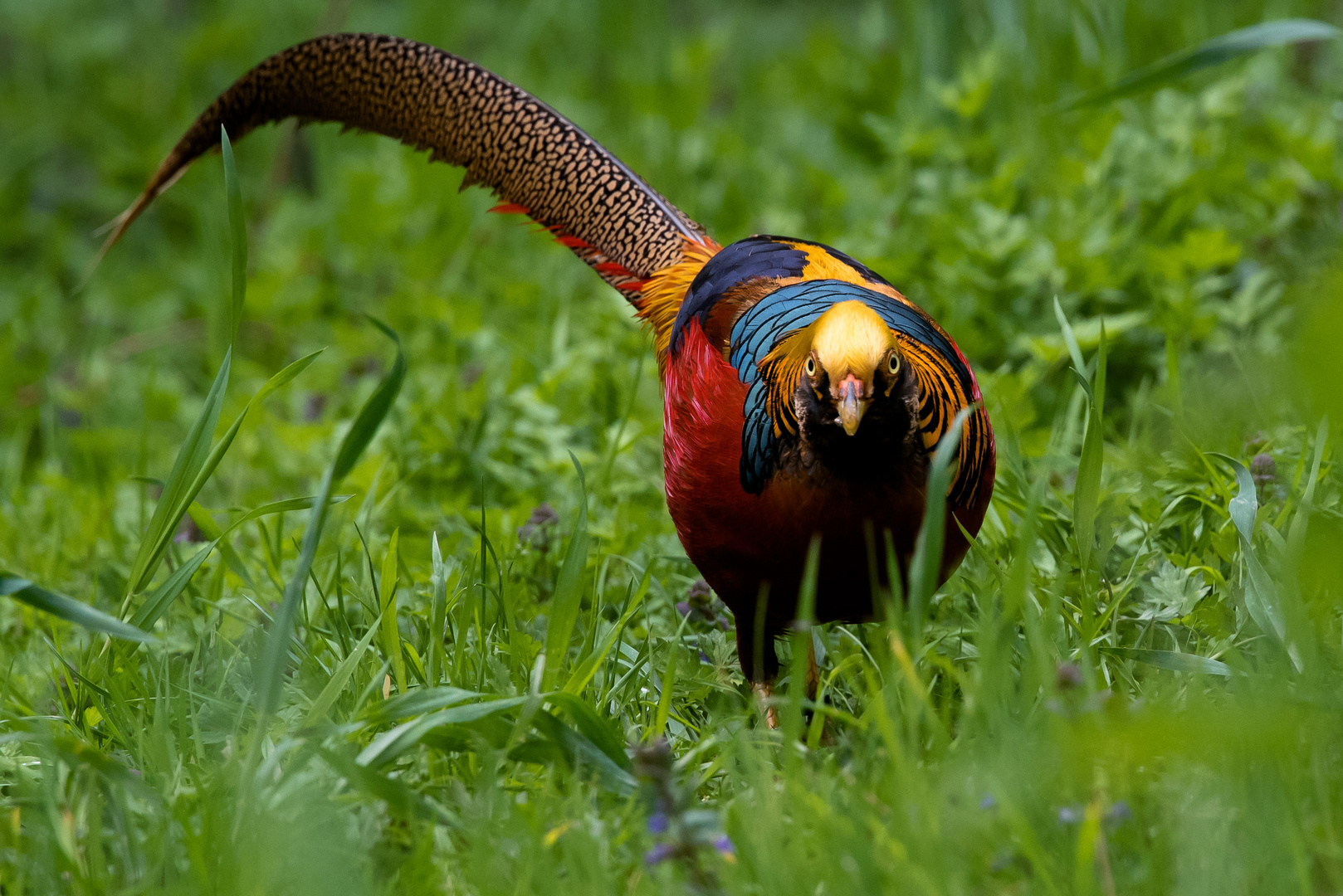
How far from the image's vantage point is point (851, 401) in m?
1.70

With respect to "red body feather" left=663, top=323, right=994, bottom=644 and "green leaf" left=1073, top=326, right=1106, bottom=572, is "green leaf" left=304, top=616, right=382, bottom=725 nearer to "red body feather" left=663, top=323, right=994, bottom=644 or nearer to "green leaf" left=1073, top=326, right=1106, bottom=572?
"red body feather" left=663, top=323, right=994, bottom=644

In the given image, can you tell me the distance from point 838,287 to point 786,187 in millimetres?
2595

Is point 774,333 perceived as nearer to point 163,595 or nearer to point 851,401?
point 851,401

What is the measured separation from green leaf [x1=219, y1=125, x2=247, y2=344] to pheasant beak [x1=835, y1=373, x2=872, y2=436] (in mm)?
993

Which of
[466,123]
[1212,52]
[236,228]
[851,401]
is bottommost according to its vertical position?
[851,401]

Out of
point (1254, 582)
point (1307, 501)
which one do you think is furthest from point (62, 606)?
point (1307, 501)

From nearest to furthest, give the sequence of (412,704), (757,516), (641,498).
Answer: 1. (412,704)
2. (757,516)
3. (641,498)

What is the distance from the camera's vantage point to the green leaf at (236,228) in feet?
6.46

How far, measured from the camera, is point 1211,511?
242 cm

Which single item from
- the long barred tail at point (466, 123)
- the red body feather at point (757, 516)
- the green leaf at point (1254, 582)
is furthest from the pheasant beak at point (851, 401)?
the long barred tail at point (466, 123)

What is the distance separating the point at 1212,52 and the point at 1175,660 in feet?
3.52

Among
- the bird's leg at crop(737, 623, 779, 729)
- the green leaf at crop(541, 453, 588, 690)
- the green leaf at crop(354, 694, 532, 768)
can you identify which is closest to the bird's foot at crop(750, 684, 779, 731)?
the bird's leg at crop(737, 623, 779, 729)

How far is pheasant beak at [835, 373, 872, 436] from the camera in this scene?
5.58ft

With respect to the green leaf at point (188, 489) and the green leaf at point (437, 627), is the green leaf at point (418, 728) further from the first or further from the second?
the green leaf at point (188, 489)
